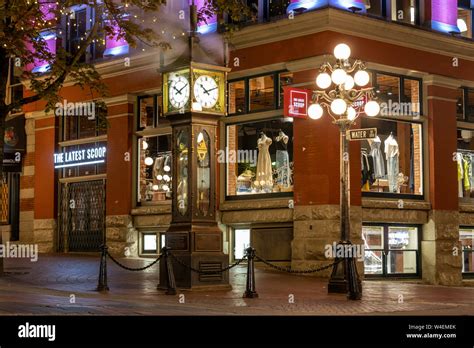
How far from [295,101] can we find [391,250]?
5.91m

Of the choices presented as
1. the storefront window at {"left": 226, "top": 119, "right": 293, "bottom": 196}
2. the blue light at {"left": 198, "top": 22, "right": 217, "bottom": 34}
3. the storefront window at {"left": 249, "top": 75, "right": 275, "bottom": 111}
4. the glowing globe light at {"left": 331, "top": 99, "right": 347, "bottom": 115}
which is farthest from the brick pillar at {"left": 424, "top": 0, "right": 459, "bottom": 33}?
the glowing globe light at {"left": 331, "top": 99, "right": 347, "bottom": 115}

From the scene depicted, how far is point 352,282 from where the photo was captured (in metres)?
18.0

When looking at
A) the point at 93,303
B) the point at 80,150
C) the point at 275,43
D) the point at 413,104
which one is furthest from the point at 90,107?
the point at 93,303

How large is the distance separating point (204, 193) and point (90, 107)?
44.5ft

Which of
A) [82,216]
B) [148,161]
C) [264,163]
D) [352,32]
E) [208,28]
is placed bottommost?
[82,216]

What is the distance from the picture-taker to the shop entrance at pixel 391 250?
26.0m

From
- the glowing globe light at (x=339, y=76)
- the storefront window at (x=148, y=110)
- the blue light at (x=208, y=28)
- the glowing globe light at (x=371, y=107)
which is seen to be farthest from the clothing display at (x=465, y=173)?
the glowing globe light at (x=339, y=76)

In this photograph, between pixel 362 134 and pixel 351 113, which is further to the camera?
pixel 351 113

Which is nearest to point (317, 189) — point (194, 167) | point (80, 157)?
point (194, 167)

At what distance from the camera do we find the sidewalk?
50.5ft

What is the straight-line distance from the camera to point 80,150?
32312 mm

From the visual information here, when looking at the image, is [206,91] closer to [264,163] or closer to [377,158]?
[264,163]

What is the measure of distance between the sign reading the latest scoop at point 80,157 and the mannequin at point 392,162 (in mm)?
10609
